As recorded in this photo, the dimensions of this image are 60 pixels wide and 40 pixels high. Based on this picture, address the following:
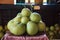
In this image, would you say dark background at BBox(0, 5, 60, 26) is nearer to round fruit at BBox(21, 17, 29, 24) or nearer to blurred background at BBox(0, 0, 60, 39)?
blurred background at BBox(0, 0, 60, 39)

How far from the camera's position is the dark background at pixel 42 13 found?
105 inches

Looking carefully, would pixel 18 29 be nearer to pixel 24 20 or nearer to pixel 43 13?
pixel 24 20

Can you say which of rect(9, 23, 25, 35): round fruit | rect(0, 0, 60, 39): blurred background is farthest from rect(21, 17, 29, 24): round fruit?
rect(0, 0, 60, 39): blurred background

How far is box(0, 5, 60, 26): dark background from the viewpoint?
2672 millimetres

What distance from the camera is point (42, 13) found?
108 inches

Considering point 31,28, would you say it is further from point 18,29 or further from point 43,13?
point 43,13

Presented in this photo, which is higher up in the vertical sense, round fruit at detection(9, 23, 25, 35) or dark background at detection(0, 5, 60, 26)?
round fruit at detection(9, 23, 25, 35)

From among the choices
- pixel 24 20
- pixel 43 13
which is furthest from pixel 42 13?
pixel 24 20

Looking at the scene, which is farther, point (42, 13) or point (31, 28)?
point (42, 13)

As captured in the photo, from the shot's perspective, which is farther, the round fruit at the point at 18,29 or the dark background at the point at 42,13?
the dark background at the point at 42,13

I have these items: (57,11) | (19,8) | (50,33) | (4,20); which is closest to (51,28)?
(50,33)

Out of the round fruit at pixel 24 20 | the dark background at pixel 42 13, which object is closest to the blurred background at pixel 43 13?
the dark background at pixel 42 13

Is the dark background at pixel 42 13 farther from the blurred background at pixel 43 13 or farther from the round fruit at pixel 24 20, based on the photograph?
the round fruit at pixel 24 20

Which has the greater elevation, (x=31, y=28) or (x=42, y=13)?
(x=31, y=28)
